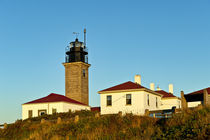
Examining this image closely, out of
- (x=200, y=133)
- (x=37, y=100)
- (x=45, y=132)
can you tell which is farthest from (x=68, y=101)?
(x=200, y=133)

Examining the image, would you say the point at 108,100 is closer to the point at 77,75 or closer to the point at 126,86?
the point at 126,86

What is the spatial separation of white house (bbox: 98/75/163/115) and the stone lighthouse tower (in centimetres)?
1595

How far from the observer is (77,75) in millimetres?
55812

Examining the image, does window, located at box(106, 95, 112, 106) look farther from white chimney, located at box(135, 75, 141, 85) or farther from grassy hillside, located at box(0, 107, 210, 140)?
grassy hillside, located at box(0, 107, 210, 140)

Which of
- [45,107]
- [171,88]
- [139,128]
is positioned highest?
[171,88]

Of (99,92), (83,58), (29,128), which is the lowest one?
(29,128)

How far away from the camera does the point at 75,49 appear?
57.8 meters

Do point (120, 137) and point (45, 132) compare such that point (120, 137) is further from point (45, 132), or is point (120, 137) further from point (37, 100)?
point (37, 100)

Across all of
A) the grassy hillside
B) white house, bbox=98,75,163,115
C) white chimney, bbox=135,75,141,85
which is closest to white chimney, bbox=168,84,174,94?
white chimney, bbox=135,75,141,85

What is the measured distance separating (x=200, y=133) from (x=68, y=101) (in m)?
35.7

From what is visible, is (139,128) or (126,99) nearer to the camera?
(139,128)

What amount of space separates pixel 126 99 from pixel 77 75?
18900 millimetres

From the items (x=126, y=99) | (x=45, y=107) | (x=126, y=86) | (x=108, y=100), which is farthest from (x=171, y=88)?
(x=45, y=107)

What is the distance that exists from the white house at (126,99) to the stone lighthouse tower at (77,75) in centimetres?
1595
